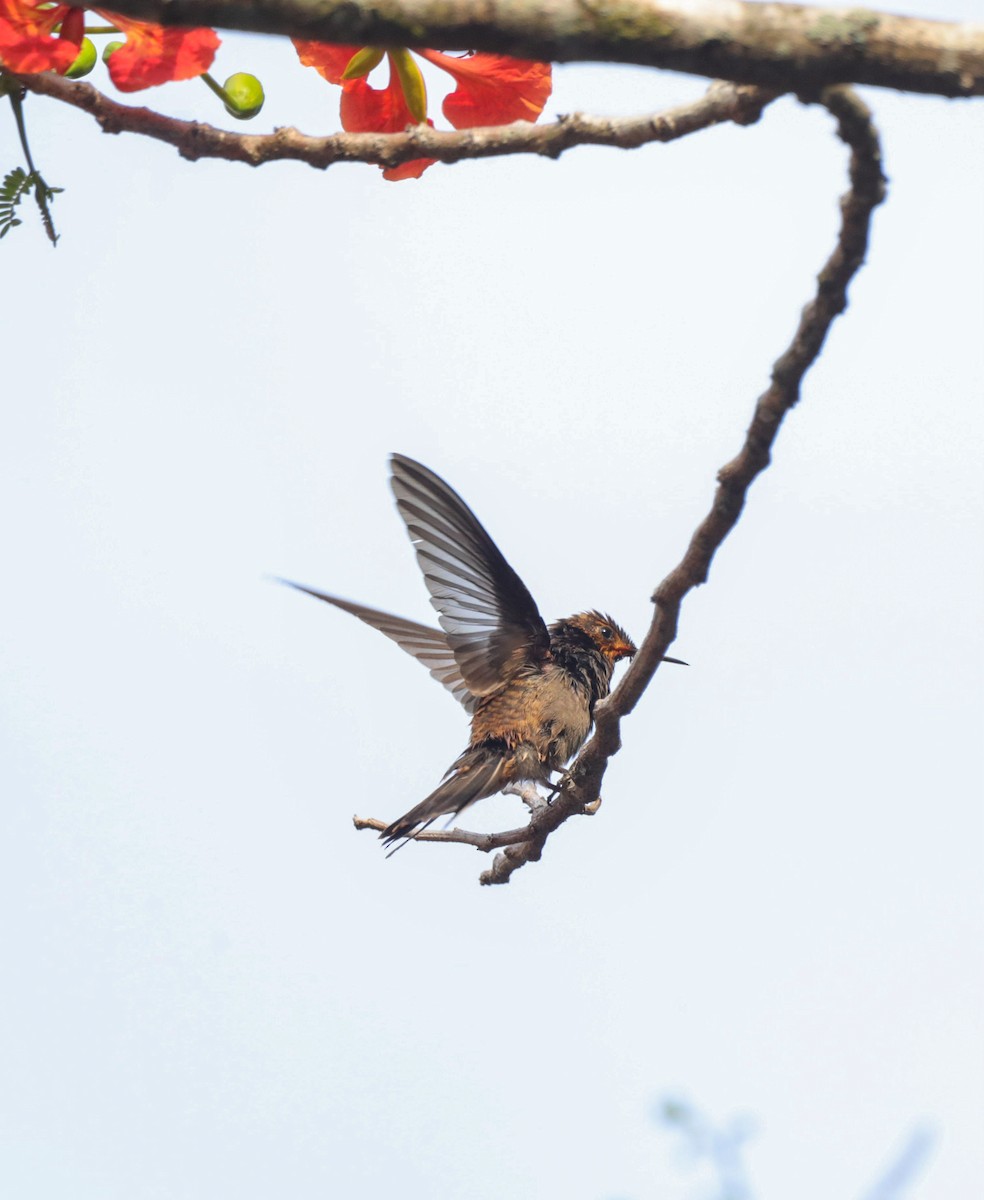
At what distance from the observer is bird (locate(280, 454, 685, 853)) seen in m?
4.19

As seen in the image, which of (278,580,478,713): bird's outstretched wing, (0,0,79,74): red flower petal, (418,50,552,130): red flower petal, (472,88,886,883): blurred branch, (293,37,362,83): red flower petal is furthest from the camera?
(278,580,478,713): bird's outstretched wing

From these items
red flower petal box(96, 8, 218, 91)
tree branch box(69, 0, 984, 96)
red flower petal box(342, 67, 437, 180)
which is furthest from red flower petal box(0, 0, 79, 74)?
tree branch box(69, 0, 984, 96)

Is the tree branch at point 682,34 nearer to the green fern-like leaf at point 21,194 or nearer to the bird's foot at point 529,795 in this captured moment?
the green fern-like leaf at point 21,194

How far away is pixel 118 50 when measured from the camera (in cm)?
225

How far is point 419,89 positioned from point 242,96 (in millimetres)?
315

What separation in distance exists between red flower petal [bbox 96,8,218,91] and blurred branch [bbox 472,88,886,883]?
1057 millimetres

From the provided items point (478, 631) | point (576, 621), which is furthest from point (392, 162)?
point (576, 621)

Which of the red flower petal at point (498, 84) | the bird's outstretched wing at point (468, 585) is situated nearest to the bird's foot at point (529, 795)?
the bird's outstretched wing at point (468, 585)

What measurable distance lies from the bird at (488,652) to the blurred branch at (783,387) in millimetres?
1654

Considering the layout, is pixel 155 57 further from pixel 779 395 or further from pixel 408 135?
pixel 779 395

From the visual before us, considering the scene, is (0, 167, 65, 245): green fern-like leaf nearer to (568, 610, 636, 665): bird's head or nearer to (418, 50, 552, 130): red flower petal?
(418, 50, 552, 130): red flower petal

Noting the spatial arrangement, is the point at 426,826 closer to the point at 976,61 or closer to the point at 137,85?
the point at 137,85

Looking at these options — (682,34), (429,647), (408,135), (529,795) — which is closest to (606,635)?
(429,647)

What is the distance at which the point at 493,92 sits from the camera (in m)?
2.63
